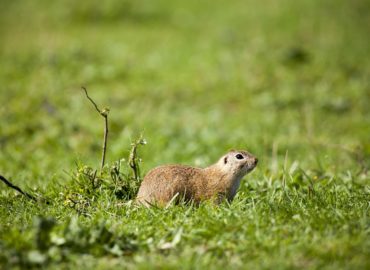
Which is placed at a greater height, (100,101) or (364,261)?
(100,101)

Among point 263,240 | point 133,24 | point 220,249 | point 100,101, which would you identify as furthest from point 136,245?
point 133,24

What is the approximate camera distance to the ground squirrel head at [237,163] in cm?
485

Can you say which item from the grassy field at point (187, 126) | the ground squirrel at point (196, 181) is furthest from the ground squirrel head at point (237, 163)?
the grassy field at point (187, 126)

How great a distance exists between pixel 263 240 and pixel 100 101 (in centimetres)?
771

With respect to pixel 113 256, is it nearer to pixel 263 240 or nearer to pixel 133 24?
A: pixel 263 240

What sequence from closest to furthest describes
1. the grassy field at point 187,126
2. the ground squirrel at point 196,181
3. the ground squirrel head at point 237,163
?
the grassy field at point 187,126 → the ground squirrel at point 196,181 → the ground squirrel head at point 237,163

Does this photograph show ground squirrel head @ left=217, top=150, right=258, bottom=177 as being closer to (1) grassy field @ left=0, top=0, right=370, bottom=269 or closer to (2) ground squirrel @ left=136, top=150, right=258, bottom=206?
(2) ground squirrel @ left=136, top=150, right=258, bottom=206

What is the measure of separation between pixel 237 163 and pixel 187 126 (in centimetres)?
430

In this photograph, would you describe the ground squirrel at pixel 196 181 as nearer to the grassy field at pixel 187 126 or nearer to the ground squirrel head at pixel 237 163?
the ground squirrel head at pixel 237 163

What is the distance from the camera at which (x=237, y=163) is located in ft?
16.0

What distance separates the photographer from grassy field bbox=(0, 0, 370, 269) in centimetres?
350

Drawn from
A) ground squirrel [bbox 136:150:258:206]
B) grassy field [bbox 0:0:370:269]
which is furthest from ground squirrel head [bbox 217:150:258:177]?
grassy field [bbox 0:0:370:269]

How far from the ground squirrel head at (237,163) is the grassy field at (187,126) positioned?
270 mm

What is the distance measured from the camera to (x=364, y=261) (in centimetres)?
315
